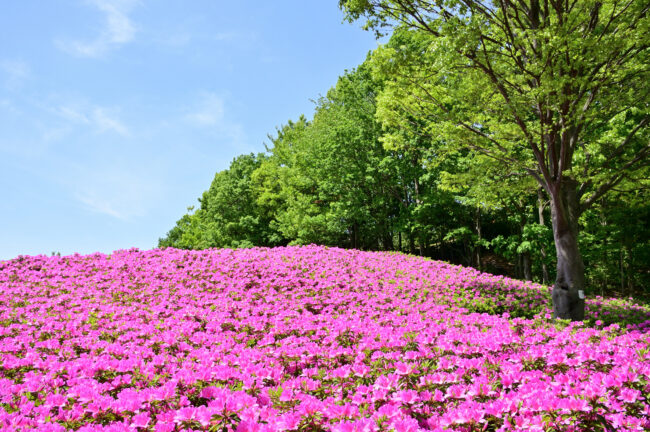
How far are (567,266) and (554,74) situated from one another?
418 cm

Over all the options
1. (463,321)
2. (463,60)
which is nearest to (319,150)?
(463,60)

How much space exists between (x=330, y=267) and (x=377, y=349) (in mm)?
6704

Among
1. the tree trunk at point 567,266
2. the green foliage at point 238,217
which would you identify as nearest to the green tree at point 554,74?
the tree trunk at point 567,266

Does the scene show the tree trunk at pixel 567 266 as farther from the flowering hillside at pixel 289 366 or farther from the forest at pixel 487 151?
the flowering hillside at pixel 289 366

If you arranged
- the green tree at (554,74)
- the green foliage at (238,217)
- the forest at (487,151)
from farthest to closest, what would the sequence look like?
1. the green foliage at (238,217)
2. the forest at (487,151)
3. the green tree at (554,74)

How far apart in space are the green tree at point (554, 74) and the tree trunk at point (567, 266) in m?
0.02

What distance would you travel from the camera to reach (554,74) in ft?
24.4

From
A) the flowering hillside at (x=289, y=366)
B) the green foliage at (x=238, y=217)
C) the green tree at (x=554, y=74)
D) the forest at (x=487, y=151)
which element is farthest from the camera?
the green foliage at (x=238, y=217)

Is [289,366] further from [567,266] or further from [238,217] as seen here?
[238,217]

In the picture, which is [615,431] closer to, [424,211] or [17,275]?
[17,275]

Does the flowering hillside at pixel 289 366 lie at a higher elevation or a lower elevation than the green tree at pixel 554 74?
lower

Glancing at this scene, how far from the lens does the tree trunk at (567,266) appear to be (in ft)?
26.5

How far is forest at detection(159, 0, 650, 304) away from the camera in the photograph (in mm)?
7719

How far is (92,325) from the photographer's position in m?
5.50
